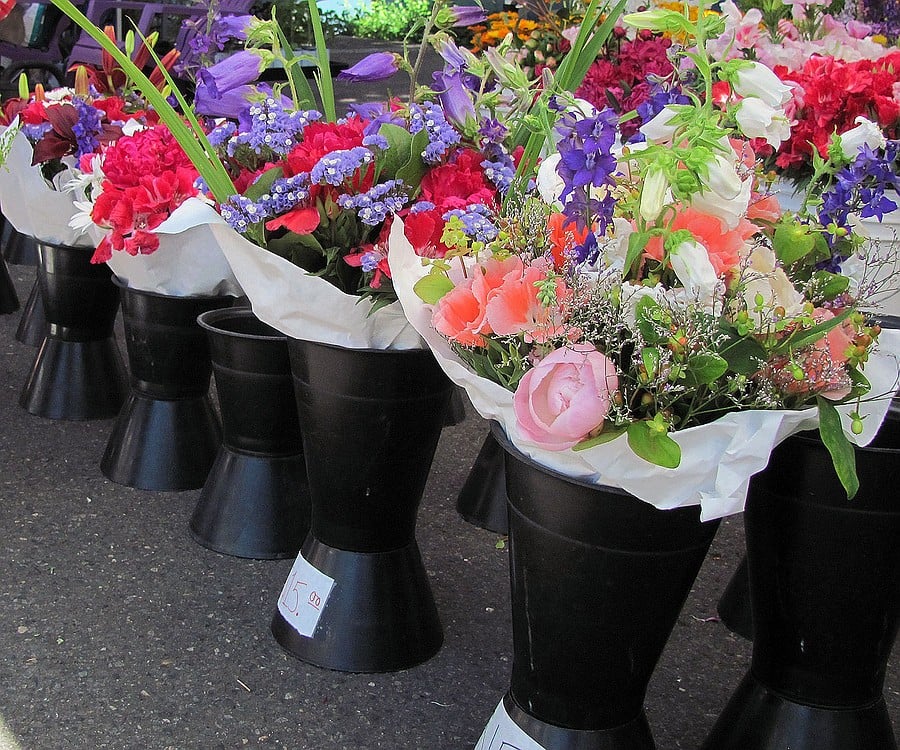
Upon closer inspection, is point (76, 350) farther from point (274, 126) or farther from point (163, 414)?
point (274, 126)

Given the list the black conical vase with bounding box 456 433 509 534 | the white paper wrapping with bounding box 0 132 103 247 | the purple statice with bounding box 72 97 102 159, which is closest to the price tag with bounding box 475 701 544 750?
the black conical vase with bounding box 456 433 509 534

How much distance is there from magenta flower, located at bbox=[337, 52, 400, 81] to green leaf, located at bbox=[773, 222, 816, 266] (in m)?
0.69

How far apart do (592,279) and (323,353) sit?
0.60 metres

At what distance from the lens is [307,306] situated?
157 centimetres

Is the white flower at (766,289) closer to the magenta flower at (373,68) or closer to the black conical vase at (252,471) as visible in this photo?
the magenta flower at (373,68)

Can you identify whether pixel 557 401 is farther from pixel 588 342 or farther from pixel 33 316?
pixel 33 316

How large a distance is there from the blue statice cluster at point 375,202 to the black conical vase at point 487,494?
3.17ft

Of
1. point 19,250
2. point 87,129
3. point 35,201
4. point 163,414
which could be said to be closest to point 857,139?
point 163,414

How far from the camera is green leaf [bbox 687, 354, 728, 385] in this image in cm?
107

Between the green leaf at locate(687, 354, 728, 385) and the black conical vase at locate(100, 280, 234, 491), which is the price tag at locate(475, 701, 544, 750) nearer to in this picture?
the green leaf at locate(687, 354, 728, 385)

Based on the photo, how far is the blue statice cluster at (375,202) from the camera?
59.2 inches

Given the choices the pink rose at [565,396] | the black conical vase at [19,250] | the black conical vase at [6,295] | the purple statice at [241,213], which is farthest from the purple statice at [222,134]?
the black conical vase at [19,250]

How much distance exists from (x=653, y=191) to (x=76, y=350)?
2.17 m

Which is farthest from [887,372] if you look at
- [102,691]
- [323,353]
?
[102,691]
